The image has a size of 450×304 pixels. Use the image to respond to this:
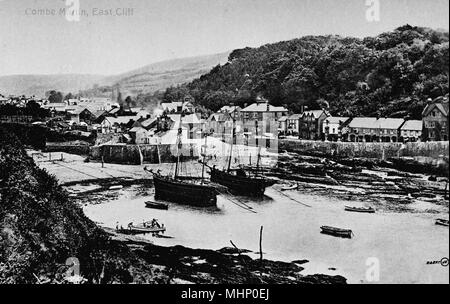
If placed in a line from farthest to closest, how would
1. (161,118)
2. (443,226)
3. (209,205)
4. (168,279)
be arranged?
(161,118) < (209,205) < (168,279) < (443,226)

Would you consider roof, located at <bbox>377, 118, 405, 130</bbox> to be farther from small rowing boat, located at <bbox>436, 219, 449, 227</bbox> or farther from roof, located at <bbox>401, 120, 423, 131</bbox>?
small rowing boat, located at <bbox>436, 219, 449, 227</bbox>

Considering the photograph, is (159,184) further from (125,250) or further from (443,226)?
(443,226)

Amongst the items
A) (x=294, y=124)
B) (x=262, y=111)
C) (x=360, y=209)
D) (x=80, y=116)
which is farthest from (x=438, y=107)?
(x=80, y=116)

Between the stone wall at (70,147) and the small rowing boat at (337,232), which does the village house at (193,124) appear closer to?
the stone wall at (70,147)

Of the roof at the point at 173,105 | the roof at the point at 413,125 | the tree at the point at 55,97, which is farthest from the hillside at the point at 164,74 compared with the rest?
the roof at the point at 413,125

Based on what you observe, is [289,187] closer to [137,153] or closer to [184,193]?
[184,193]

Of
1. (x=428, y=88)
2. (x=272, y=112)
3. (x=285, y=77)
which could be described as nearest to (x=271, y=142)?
(x=272, y=112)
